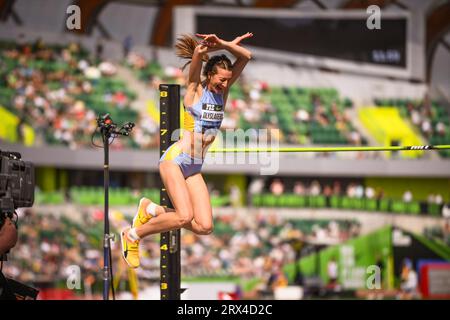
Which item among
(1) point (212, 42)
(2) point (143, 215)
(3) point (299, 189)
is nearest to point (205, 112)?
(1) point (212, 42)

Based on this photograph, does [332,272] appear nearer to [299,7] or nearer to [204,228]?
[299,7]

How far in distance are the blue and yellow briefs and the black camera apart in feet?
3.57

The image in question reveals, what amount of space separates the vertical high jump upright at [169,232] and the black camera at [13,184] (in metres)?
1.13

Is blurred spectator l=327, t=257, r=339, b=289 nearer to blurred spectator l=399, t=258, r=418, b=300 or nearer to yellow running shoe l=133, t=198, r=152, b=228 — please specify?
blurred spectator l=399, t=258, r=418, b=300

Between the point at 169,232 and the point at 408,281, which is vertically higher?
the point at 169,232

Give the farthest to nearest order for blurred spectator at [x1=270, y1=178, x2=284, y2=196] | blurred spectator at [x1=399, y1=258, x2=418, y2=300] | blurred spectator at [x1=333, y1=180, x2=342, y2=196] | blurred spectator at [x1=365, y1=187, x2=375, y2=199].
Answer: blurred spectator at [x1=365, y1=187, x2=375, y2=199], blurred spectator at [x1=333, y1=180, x2=342, y2=196], blurred spectator at [x1=270, y1=178, x2=284, y2=196], blurred spectator at [x1=399, y1=258, x2=418, y2=300]

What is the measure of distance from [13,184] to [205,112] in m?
1.59

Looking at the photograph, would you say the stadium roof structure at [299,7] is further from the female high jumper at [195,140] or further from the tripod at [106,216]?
the female high jumper at [195,140]

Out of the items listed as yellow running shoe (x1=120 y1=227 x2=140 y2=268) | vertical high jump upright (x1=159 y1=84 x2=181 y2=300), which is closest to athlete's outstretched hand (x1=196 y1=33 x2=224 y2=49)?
vertical high jump upright (x1=159 y1=84 x2=181 y2=300)

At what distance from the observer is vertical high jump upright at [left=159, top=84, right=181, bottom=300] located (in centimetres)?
802

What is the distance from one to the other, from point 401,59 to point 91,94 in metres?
7.53

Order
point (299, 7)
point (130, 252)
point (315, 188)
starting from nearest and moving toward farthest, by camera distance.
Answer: point (130, 252)
point (315, 188)
point (299, 7)

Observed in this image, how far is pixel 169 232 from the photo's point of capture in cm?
805
